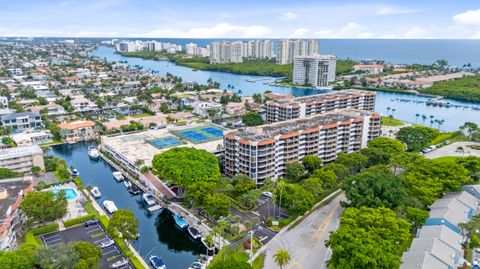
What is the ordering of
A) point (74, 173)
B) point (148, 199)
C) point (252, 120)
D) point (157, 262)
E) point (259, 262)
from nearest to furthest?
1. point (259, 262)
2. point (157, 262)
3. point (148, 199)
4. point (74, 173)
5. point (252, 120)

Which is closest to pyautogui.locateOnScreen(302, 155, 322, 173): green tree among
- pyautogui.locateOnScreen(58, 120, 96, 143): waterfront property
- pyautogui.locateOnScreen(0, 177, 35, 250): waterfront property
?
pyautogui.locateOnScreen(0, 177, 35, 250): waterfront property

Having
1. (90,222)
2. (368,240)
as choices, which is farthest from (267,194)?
(90,222)

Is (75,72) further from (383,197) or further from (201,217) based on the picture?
(383,197)

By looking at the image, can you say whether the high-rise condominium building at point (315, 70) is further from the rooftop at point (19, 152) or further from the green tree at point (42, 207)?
the green tree at point (42, 207)

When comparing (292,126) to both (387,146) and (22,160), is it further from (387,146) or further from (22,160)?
(22,160)

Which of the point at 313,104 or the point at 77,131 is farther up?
the point at 313,104

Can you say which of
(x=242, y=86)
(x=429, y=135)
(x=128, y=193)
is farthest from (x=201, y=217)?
(x=242, y=86)
